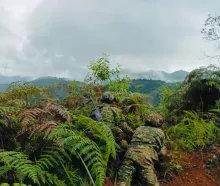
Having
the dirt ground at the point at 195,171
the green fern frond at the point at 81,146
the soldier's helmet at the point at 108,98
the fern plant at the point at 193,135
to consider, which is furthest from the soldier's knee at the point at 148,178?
the soldier's helmet at the point at 108,98

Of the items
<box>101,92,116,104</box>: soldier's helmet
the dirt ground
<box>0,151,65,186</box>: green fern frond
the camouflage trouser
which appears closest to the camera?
<box>0,151,65,186</box>: green fern frond

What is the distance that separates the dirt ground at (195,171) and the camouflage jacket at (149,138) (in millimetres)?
450

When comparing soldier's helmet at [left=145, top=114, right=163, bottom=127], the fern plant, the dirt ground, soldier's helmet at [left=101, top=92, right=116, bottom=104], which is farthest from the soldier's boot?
soldier's helmet at [left=101, top=92, right=116, bottom=104]

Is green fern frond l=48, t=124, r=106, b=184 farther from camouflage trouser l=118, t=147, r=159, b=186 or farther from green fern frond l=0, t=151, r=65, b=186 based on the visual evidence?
camouflage trouser l=118, t=147, r=159, b=186

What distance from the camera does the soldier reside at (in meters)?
4.04

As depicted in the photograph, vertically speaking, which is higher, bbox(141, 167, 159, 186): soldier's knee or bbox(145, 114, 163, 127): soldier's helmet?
bbox(145, 114, 163, 127): soldier's helmet

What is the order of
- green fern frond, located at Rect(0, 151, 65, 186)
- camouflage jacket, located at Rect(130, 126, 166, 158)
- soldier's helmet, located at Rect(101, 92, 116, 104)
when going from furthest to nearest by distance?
1. soldier's helmet, located at Rect(101, 92, 116, 104)
2. camouflage jacket, located at Rect(130, 126, 166, 158)
3. green fern frond, located at Rect(0, 151, 65, 186)

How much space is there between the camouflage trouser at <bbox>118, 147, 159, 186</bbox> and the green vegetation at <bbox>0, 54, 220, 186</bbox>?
18 centimetres

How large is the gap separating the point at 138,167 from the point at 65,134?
148 centimetres

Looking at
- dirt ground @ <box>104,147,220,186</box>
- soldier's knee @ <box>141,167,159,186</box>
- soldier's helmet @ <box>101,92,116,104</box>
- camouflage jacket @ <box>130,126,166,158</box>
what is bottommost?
dirt ground @ <box>104,147,220,186</box>

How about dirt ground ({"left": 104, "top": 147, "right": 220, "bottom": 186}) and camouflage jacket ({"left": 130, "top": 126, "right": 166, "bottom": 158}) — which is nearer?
camouflage jacket ({"left": 130, "top": 126, "right": 166, "bottom": 158})

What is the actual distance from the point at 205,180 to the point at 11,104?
10.6 ft

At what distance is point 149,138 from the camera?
462 cm

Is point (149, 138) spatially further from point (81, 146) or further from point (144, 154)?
point (81, 146)
